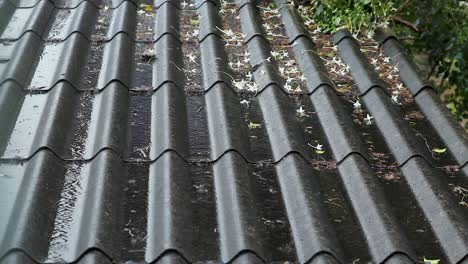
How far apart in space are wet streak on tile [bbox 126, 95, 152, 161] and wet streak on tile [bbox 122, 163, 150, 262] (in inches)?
3.6

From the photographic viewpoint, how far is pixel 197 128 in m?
3.12

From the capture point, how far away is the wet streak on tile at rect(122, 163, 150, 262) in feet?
7.63

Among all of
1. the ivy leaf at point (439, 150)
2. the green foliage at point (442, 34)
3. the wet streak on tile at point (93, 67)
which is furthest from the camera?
the green foliage at point (442, 34)

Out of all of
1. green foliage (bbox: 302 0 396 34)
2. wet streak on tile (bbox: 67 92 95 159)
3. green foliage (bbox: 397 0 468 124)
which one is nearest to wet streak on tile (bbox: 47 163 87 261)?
wet streak on tile (bbox: 67 92 95 159)

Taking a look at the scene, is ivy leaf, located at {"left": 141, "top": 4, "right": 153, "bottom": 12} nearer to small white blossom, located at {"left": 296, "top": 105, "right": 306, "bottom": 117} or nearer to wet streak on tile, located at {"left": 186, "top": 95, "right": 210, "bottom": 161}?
wet streak on tile, located at {"left": 186, "top": 95, "right": 210, "bottom": 161}

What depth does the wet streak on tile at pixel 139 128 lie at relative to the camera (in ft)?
9.46

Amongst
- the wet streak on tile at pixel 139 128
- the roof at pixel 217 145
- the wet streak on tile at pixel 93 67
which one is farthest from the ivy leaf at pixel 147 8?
the wet streak on tile at pixel 139 128

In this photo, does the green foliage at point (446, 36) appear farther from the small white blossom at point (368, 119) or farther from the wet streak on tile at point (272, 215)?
the wet streak on tile at point (272, 215)

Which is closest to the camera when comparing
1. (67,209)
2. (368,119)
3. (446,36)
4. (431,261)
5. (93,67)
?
(431,261)

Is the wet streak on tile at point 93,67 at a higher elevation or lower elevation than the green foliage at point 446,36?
lower

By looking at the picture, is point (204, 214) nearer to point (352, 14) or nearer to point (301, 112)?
point (301, 112)

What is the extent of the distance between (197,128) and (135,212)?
70cm

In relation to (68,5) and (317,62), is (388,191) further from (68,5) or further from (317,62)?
(68,5)

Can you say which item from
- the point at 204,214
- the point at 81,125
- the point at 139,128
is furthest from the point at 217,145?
the point at 81,125
